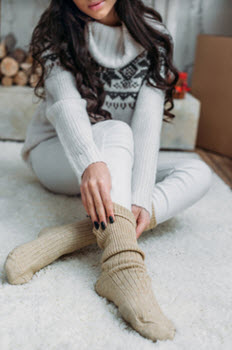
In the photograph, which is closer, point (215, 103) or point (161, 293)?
point (161, 293)

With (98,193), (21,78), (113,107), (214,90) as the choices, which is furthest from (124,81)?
(21,78)

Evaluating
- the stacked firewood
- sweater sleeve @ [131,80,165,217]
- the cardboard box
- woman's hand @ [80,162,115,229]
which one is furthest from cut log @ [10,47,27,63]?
woman's hand @ [80,162,115,229]

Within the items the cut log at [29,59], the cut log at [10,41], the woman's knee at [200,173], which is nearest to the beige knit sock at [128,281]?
the woman's knee at [200,173]

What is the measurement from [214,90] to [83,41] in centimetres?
100

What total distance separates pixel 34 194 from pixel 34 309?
1.89ft

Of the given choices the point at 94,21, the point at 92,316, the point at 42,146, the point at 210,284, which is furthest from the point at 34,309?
the point at 94,21

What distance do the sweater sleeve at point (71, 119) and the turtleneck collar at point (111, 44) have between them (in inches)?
4.4

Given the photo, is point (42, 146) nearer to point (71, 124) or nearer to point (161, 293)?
point (71, 124)

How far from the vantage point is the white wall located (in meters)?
2.04

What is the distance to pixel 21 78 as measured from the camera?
1.96m

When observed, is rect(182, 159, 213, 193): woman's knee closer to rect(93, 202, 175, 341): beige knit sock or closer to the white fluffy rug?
the white fluffy rug

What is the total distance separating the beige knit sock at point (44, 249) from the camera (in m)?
0.73

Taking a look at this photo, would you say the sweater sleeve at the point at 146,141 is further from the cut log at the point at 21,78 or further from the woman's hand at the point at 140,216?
the cut log at the point at 21,78

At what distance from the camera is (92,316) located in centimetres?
65
